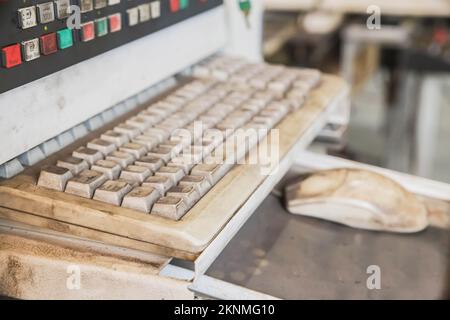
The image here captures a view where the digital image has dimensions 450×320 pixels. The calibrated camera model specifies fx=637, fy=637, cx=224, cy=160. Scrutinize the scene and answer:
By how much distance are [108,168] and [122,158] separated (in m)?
0.04

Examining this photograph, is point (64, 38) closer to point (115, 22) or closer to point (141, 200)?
point (115, 22)

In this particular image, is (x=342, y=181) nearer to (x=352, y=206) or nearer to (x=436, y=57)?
(x=352, y=206)

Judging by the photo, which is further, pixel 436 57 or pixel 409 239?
pixel 436 57

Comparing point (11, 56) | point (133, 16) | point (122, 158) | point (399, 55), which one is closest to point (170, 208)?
point (122, 158)

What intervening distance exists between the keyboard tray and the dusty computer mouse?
0.12 m

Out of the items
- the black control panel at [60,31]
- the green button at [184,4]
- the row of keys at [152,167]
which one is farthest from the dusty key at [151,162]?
the green button at [184,4]

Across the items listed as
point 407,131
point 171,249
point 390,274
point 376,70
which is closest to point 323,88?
point 390,274

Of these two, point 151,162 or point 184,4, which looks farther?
point 184,4

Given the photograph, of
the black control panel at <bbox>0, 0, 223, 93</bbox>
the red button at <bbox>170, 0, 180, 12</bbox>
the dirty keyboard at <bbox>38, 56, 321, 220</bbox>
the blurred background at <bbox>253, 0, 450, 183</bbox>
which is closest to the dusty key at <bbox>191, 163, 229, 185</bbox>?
the dirty keyboard at <bbox>38, 56, 321, 220</bbox>

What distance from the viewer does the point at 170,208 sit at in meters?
0.70

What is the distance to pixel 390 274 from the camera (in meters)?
0.79

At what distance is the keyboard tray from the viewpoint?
0.68 meters

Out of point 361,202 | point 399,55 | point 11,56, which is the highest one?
point 11,56

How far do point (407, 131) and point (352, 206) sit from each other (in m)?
1.99
